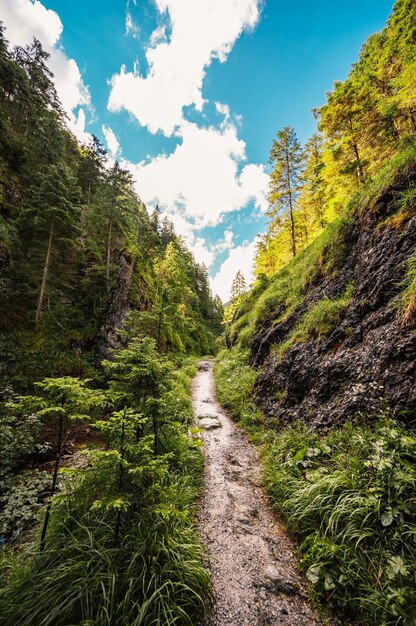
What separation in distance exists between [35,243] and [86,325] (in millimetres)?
6014

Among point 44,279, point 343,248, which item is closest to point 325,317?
point 343,248

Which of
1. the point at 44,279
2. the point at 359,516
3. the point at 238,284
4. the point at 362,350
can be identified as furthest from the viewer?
the point at 238,284

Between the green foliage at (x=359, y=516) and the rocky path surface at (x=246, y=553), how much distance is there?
0.31 metres

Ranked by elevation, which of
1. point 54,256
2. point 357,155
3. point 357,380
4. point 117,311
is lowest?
point 357,380

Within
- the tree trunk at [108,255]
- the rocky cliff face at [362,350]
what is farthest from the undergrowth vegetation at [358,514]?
the tree trunk at [108,255]

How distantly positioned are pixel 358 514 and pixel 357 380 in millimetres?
2673

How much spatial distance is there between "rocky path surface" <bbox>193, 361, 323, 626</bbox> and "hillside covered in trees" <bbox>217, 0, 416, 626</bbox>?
12.3 inches

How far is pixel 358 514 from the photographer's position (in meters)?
3.50

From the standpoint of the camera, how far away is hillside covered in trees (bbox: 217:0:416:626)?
314 centimetres

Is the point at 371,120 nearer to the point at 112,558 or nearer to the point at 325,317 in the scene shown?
the point at 325,317

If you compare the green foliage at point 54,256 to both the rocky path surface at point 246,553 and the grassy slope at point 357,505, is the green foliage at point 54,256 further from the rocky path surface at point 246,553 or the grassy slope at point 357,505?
the grassy slope at point 357,505

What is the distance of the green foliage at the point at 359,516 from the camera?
107 inches

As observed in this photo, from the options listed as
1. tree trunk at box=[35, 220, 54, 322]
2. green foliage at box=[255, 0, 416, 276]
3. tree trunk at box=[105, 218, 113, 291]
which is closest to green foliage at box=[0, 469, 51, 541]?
tree trunk at box=[35, 220, 54, 322]

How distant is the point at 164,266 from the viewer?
107 ft
